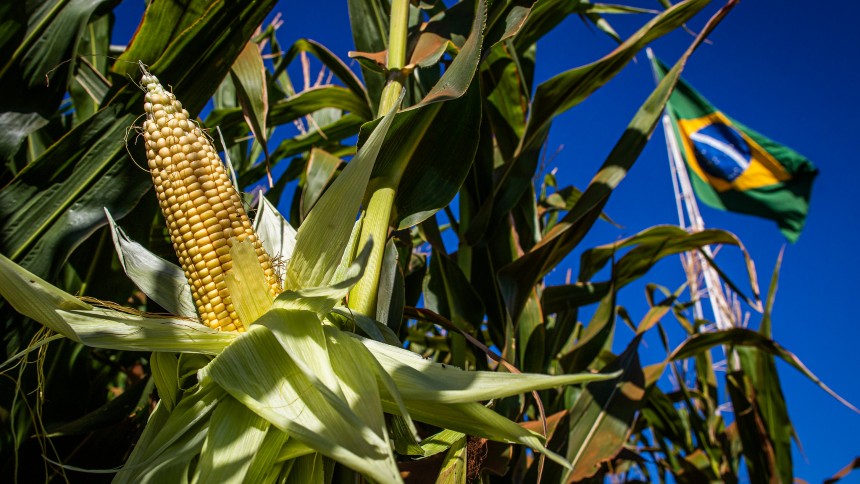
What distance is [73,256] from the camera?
4.05 ft

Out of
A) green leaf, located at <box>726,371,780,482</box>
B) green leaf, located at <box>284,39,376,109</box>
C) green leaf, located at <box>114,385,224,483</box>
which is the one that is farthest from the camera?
green leaf, located at <box>726,371,780,482</box>

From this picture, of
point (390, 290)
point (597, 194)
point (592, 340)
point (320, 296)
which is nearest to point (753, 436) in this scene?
point (592, 340)

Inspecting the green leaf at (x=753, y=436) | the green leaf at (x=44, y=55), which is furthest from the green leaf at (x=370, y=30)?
the green leaf at (x=753, y=436)

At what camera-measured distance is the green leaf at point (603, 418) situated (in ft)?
4.53

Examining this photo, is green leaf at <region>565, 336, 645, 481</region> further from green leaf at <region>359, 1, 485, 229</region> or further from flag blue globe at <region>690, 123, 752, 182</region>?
flag blue globe at <region>690, 123, 752, 182</region>

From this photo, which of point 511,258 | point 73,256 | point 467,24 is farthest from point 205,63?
point 511,258

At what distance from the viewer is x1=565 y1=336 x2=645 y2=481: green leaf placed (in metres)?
1.38

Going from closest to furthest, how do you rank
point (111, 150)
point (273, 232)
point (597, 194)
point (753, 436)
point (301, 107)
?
point (273, 232) < point (111, 150) < point (597, 194) < point (301, 107) < point (753, 436)

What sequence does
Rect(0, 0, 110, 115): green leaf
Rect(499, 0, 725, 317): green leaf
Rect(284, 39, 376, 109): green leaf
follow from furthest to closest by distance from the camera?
Rect(284, 39, 376, 109): green leaf, Rect(499, 0, 725, 317): green leaf, Rect(0, 0, 110, 115): green leaf

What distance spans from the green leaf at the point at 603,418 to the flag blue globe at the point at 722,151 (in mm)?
5138

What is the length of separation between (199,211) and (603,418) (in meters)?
1.01

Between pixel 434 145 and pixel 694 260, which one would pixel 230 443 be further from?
pixel 694 260

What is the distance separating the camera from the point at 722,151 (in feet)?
20.3

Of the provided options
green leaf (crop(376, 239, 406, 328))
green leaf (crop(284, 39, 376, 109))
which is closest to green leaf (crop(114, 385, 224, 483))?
green leaf (crop(376, 239, 406, 328))
